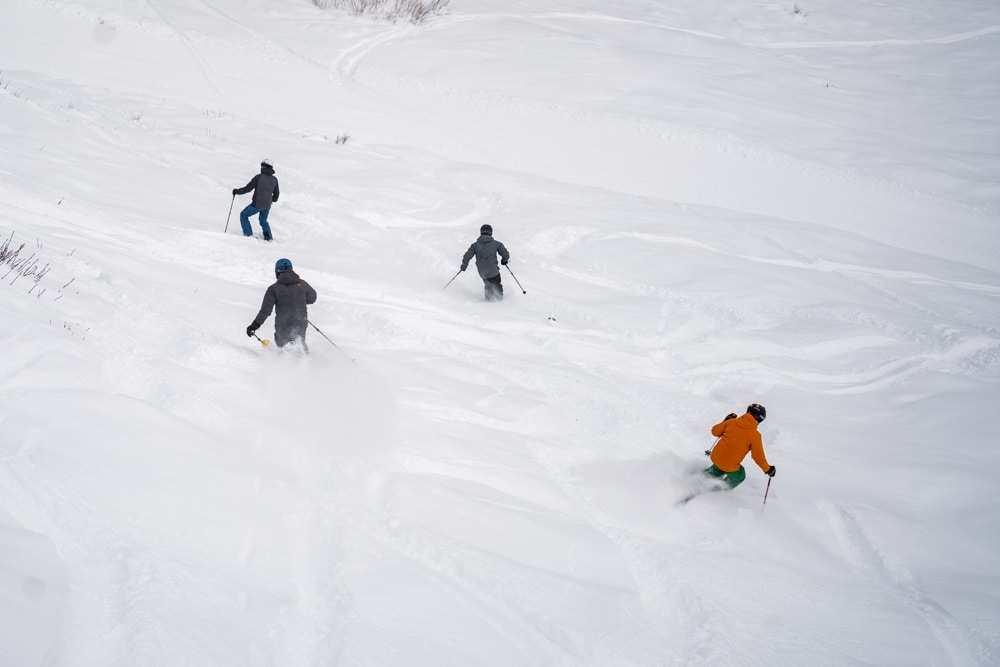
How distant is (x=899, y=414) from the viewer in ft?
24.3

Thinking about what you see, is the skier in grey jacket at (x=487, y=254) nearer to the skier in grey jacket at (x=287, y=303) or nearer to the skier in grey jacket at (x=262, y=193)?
the skier in grey jacket at (x=287, y=303)

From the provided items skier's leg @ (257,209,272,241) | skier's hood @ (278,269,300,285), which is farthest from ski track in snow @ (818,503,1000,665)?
skier's leg @ (257,209,272,241)

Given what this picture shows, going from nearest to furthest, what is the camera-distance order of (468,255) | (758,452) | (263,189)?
(758,452), (468,255), (263,189)

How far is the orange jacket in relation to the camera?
5.68 meters

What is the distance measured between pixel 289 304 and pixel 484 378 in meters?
2.41

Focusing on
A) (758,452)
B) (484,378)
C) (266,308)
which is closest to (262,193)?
(266,308)

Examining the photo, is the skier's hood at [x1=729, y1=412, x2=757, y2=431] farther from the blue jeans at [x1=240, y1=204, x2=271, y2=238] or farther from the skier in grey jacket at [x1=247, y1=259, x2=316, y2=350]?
the blue jeans at [x1=240, y1=204, x2=271, y2=238]

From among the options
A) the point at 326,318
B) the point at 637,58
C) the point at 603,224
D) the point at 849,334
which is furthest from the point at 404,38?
the point at 849,334

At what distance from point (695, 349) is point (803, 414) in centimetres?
170

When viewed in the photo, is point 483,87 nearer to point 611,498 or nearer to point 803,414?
point 803,414

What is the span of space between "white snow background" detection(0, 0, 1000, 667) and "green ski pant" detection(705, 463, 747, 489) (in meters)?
0.28

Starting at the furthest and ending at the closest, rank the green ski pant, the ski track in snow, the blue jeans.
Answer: the blue jeans → the green ski pant → the ski track in snow

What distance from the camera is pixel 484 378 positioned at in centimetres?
735

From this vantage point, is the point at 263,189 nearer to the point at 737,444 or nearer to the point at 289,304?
the point at 289,304
